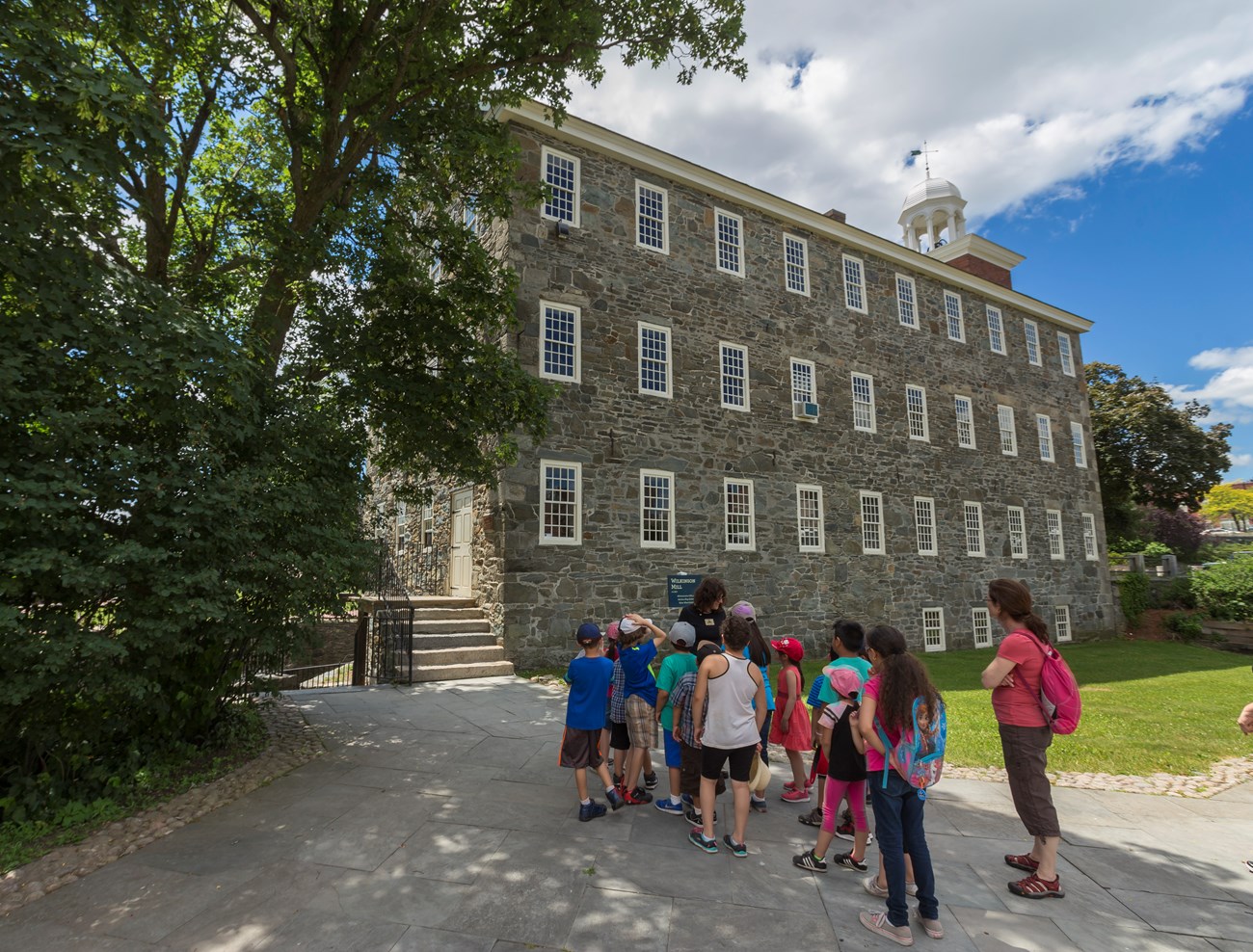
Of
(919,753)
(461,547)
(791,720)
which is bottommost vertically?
(791,720)

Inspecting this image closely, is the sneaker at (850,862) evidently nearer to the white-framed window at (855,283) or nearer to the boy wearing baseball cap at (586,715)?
the boy wearing baseball cap at (586,715)

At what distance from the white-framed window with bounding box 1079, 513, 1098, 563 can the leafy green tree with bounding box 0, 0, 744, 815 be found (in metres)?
23.4

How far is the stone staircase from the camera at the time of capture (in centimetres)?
1118

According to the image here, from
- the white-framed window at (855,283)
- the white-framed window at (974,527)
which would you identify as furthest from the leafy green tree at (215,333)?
the white-framed window at (974,527)

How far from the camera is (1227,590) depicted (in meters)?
22.5

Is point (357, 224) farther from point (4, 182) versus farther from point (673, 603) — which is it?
point (673, 603)

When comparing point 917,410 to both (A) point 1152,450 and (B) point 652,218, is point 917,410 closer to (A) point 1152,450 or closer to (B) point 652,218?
(B) point 652,218

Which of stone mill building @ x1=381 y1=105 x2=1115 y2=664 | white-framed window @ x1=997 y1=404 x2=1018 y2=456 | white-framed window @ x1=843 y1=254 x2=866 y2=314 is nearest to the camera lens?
stone mill building @ x1=381 y1=105 x2=1115 y2=664

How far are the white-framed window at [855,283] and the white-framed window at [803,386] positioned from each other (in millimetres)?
2937

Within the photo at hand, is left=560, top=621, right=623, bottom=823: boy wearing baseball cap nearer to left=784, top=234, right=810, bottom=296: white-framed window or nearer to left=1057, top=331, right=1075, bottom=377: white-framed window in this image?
left=784, top=234, right=810, bottom=296: white-framed window

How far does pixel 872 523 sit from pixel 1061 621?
10.4m

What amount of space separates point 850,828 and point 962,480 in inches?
718

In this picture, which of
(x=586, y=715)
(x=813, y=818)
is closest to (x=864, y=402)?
(x=813, y=818)

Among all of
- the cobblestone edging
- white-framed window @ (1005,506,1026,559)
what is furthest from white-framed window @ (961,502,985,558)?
the cobblestone edging
